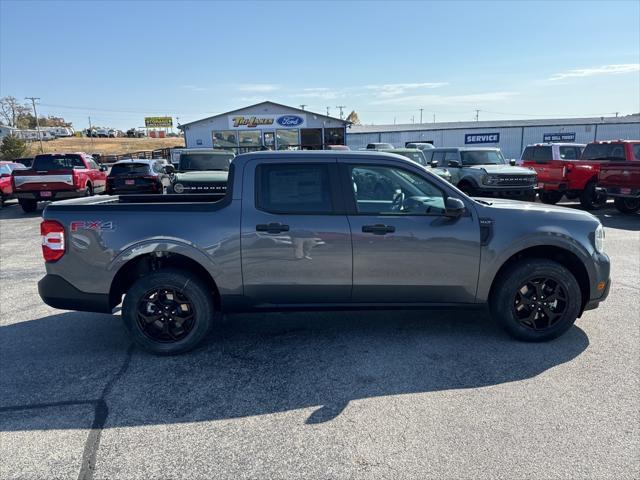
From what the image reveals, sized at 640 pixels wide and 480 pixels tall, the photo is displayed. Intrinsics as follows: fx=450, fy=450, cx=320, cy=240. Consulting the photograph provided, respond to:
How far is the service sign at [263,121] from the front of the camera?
107 ft

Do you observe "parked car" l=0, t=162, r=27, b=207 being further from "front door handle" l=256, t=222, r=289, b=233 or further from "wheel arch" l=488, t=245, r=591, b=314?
"wheel arch" l=488, t=245, r=591, b=314

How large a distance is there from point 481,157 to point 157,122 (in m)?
105

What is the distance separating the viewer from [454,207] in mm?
4008

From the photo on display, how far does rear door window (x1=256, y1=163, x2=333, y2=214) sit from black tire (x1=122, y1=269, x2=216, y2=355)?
1.00 meters

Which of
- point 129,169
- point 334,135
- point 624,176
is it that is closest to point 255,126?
point 334,135

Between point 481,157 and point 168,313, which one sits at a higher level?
point 481,157

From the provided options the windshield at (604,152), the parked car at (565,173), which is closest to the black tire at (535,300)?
the parked car at (565,173)

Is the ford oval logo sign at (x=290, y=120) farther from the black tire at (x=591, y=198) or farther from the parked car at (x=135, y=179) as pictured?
the black tire at (x=591, y=198)

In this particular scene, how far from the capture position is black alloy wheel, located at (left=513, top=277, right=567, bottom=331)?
4324 millimetres

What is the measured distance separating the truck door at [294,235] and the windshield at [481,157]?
1148 centimetres

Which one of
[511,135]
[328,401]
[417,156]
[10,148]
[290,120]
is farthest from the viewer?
[10,148]

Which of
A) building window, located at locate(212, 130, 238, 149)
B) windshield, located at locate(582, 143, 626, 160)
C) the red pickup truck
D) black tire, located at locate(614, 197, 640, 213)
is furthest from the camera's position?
building window, located at locate(212, 130, 238, 149)

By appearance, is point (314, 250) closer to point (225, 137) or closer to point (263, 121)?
point (263, 121)

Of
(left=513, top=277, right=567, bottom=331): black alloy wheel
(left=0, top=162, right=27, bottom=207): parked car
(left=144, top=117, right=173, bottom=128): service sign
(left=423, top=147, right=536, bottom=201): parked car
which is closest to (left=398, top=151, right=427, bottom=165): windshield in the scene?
(left=423, top=147, right=536, bottom=201): parked car
